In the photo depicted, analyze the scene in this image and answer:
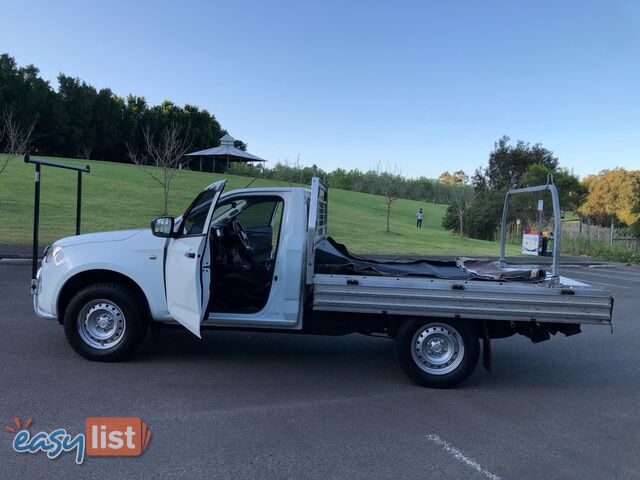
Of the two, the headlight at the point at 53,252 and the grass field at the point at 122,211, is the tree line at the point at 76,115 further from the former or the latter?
the headlight at the point at 53,252

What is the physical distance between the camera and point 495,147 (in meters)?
45.4

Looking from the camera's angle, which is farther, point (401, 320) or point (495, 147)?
point (495, 147)

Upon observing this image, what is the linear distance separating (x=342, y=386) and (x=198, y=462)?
197 centimetres

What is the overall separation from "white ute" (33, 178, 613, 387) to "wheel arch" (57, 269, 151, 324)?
1cm

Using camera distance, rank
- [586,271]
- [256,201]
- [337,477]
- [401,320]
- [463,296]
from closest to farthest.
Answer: [337,477], [463,296], [401,320], [256,201], [586,271]

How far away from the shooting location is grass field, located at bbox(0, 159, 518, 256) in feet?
71.2

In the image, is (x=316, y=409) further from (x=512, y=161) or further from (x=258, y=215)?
(x=512, y=161)

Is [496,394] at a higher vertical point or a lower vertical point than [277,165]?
lower

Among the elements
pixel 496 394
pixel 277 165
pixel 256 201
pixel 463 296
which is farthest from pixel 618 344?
pixel 277 165

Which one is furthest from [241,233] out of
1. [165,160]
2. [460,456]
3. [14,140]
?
[14,140]

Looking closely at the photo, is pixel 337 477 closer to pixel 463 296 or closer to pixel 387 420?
pixel 387 420

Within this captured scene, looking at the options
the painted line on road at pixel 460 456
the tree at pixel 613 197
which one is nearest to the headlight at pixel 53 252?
the painted line on road at pixel 460 456

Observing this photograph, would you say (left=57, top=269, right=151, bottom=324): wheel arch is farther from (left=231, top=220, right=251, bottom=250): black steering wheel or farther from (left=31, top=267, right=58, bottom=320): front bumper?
(left=231, top=220, right=251, bottom=250): black steering wheel

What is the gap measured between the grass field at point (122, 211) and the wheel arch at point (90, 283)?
41.6ft
